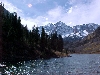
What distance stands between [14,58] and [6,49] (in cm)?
708

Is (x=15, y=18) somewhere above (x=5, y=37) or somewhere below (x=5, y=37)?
above

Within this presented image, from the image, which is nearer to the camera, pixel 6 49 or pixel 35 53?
pixel 6 49

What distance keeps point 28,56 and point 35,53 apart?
41.4ft

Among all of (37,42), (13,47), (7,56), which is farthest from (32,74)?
(37,42)

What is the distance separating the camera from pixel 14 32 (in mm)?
117000

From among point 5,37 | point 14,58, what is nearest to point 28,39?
point 5,37

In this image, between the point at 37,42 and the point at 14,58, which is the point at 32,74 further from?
the point at 37,42

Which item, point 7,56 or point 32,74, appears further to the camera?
point 7,56

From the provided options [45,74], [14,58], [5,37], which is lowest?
[45,74]

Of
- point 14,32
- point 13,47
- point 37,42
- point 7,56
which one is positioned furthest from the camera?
point 37,42

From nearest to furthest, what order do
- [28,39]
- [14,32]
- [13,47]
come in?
1. [13,47]
2. [14,32]
3. [28,39]

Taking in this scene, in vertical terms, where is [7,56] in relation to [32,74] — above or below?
above

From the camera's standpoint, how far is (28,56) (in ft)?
391

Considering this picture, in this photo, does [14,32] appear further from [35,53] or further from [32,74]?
[32,74]
